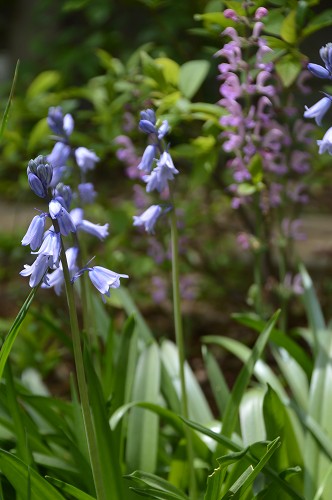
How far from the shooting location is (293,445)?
2420mm

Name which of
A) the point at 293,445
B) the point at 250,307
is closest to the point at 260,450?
the point at 293,445

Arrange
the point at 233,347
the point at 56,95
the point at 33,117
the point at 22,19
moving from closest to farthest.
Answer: the point at 233,347 < the point at 56,95 < the point at 33,117 < the point at 22,19

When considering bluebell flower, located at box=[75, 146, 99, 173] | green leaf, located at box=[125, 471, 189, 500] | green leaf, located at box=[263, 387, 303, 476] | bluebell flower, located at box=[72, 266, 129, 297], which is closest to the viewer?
bluebell flower, located at box=[72, 266, 129, 297]

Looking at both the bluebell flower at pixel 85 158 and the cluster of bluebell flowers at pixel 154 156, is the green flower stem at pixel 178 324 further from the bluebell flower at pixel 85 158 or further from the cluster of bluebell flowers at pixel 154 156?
the bluebell flower at pixel 85 158

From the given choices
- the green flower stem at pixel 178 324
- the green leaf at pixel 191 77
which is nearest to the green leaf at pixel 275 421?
the green flower stem at pixel 178 324

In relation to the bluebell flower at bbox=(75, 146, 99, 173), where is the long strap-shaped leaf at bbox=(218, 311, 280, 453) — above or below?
below

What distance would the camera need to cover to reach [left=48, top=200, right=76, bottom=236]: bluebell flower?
1.54 metres

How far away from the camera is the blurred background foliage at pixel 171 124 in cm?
271

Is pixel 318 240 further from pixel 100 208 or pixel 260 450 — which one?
pixel 260 450

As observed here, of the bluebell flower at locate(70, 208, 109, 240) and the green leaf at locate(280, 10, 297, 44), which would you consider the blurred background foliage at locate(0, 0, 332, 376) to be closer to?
the green leaf at locate(280, 10, 297, 44)

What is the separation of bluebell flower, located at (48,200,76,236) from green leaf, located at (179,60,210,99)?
4.26 feet

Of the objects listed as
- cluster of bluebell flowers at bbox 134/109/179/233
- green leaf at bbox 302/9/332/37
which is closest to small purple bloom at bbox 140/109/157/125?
cluster of bluebell flowers at bbox 134/109/179/233

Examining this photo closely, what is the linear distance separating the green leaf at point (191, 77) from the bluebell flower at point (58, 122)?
535 millimetres

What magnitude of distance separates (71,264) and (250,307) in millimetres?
1975
